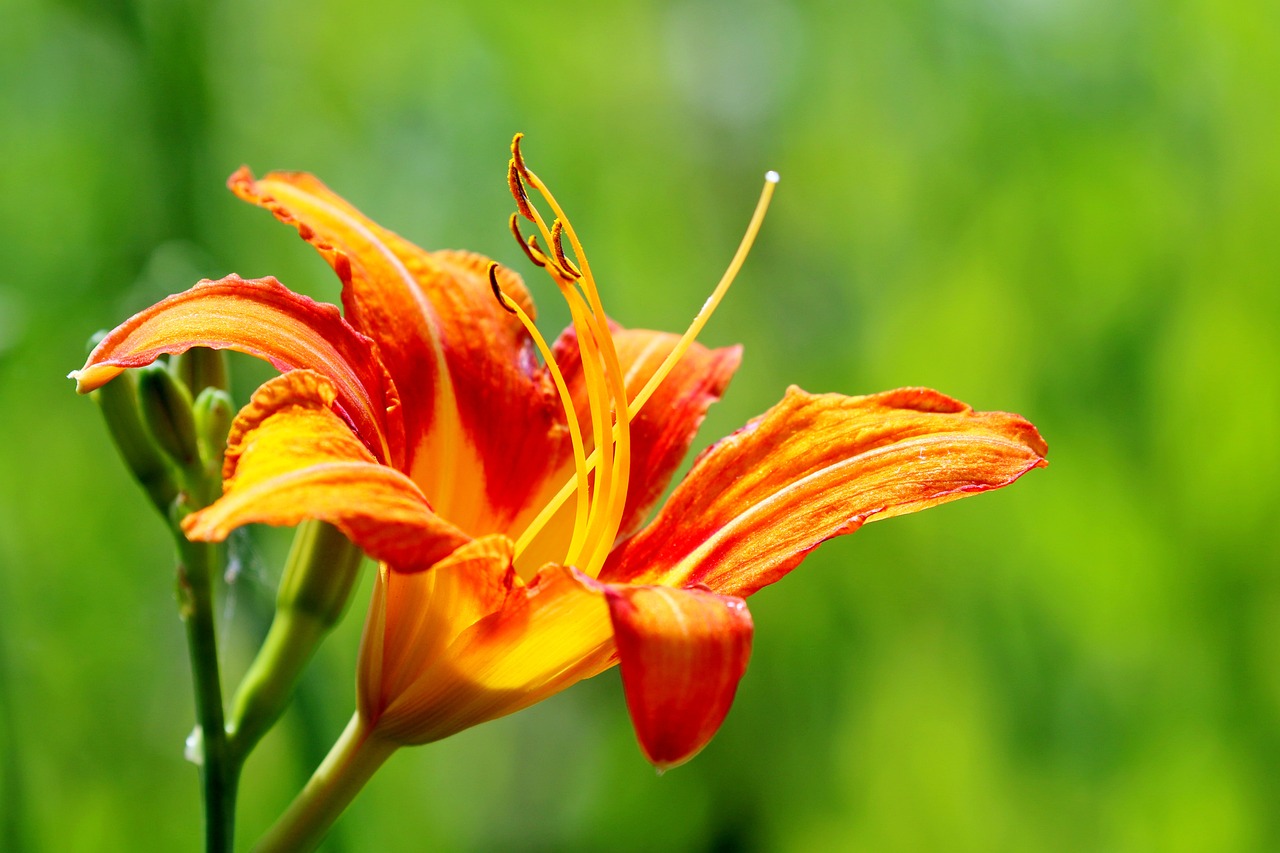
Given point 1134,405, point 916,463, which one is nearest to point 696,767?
point 1134,405

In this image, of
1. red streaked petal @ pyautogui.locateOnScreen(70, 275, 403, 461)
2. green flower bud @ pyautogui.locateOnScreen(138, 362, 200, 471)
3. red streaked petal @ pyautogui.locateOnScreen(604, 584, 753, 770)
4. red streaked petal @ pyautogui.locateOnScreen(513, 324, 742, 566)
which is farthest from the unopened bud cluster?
red streaked petal @ pyautogui.locateOnScreen(604, 584, 753, 770)

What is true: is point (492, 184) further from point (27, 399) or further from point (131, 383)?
point (131, 383)

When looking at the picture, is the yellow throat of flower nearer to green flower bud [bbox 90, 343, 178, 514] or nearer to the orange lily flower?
the orange lily flower

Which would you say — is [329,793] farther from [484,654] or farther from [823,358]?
[823,358]

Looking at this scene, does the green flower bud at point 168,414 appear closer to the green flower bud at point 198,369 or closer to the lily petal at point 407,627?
the green flower bud at point 198,369

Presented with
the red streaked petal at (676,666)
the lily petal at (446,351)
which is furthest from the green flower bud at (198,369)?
the red streaked petal at (676,666)

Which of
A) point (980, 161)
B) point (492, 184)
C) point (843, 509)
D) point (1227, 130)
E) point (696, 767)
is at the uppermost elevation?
point (1227, 130)

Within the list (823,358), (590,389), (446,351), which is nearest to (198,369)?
(446,351)

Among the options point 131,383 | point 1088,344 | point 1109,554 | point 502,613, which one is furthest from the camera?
point 1088,344
